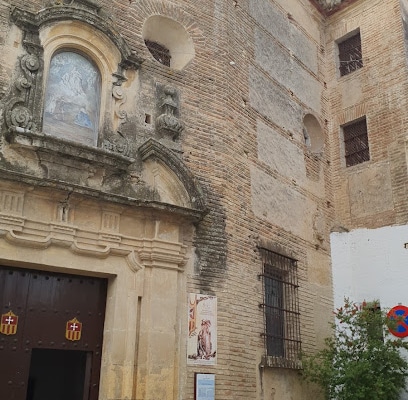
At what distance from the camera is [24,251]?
6.04m

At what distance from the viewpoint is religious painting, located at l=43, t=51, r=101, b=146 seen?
681cm

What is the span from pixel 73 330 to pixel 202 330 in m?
1.56

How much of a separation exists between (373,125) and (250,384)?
18.5 ft

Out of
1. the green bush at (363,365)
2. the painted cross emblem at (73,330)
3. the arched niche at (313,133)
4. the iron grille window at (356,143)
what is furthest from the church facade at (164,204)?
the arched niche at (313,133)

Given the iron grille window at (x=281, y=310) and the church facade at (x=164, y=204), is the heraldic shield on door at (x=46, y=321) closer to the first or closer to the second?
the church facade at (x=164, y=204)

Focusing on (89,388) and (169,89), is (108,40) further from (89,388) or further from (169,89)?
(89,388)

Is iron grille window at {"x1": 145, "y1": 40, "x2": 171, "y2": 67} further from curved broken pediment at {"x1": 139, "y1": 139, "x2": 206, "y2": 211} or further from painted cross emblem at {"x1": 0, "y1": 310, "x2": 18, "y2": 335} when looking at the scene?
painted cross emblem at {"x1": 0, "y1": 310, "x2": 18, "y2": 335}

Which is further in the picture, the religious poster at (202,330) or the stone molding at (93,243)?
the religious poster at (202,330)

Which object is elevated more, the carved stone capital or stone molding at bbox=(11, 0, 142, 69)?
stone molding at bbox=(11, 0, 142, 69)

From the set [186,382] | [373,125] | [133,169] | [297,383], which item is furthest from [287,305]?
[373,125]

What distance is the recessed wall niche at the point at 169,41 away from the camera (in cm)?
831

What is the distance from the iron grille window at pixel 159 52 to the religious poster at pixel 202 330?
12.2 ft

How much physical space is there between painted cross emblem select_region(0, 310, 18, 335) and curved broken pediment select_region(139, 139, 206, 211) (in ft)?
7.52

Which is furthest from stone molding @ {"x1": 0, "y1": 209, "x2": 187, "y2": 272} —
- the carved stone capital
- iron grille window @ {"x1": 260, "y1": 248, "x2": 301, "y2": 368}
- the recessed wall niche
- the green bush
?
the recessed wall niche
